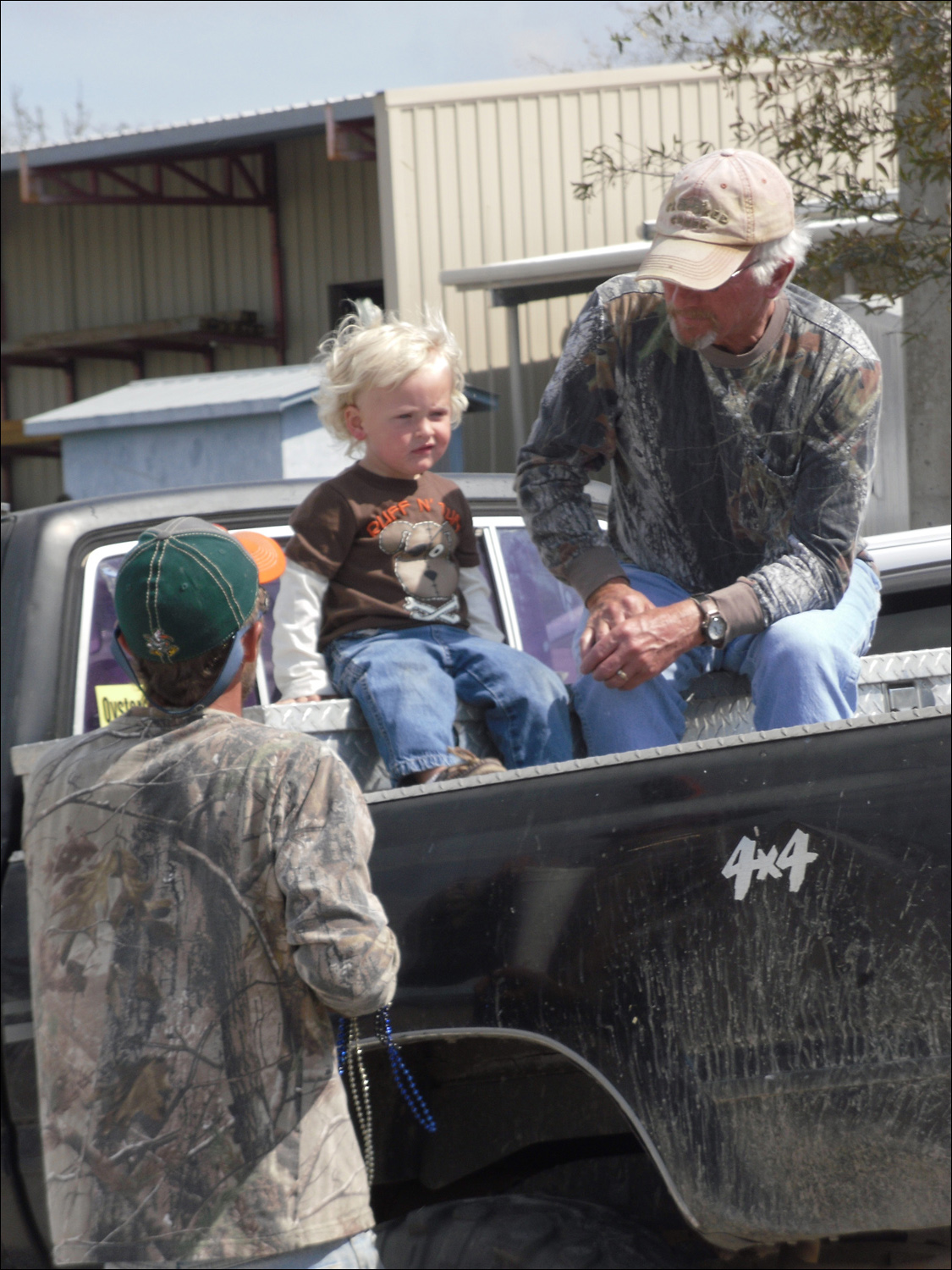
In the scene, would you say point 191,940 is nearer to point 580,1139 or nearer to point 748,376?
point 580,1139

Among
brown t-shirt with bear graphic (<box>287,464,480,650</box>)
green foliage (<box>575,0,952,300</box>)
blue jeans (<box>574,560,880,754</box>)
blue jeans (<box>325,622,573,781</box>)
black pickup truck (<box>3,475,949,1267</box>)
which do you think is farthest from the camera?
green foliage (<box>575,0,952,300</box>)

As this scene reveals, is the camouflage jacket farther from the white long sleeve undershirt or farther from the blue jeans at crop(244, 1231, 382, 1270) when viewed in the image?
the white long sleeve undershirt

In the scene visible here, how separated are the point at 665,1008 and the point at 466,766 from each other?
0.94 metres

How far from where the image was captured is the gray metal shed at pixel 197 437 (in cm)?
1114

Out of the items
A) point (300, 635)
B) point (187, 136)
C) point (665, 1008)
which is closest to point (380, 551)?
point (300, 635)

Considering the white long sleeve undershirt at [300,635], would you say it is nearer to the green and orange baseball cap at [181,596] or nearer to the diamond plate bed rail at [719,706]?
the diamond plate bed rail at [719,706]

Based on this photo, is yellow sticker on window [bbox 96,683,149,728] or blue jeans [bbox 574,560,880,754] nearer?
blue jeans [bbox 574,560,880,754]

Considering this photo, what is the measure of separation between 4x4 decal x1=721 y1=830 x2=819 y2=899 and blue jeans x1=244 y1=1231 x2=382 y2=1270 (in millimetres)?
736

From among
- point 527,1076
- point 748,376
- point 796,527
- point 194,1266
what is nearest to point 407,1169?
point 527,1076

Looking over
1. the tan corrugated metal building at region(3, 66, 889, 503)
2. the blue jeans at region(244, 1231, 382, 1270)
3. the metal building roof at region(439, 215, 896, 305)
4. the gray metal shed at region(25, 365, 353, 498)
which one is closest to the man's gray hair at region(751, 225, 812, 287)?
the blue jeans at region(244, 1231, 382, 1270)

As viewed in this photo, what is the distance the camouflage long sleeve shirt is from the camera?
8.59 ft

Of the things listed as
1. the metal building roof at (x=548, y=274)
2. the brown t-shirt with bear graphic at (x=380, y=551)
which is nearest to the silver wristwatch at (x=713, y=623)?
the brown t-shirt with bear graphic at (x=380, y=551)

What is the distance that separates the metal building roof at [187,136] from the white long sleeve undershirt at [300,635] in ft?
42.2

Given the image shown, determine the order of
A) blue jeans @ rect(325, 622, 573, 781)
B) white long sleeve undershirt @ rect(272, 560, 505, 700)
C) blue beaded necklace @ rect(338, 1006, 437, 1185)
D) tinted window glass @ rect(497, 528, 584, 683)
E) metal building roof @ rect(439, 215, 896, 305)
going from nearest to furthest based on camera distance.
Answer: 1. blue beaded necklace @ rect(338, 1006, 437, 1185)
2. blue jeans @ rect(325, 622, 573, 781)
3. white long sleeve undershirt @ rect(272, 560, 505, 700)
4. tinted window glass @ rect(497, 528, 584, 683)
5. metal building roof @ rect(439, 215, 896, 305)
